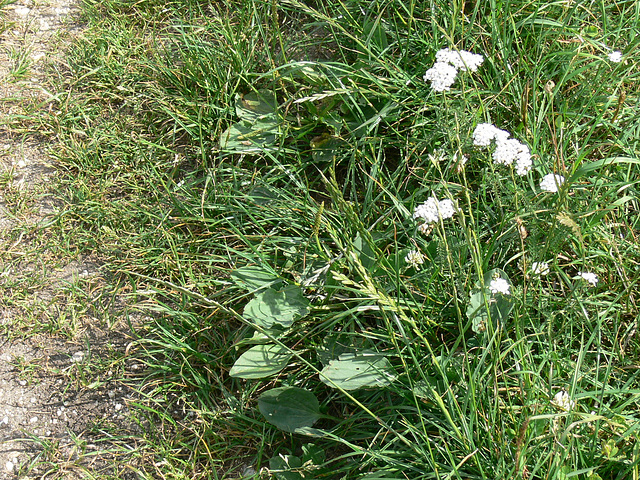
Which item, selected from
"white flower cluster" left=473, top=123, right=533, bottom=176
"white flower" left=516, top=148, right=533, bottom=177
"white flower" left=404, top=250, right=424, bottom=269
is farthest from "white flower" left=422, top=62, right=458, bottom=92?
"white flower" left=404, top=250, right=424, bottom=269

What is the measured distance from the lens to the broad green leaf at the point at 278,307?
1.99 metres

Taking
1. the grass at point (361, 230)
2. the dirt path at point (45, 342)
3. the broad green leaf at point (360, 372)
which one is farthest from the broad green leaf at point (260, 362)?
the dirt path at point (45, 342)

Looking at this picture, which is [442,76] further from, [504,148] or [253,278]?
[253,278]

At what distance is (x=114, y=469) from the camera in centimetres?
203

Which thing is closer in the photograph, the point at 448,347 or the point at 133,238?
the point at 448,347

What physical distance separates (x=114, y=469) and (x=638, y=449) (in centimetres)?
164

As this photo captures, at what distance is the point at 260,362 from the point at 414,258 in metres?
0.62

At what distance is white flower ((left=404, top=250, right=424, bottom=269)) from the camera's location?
6.22ft

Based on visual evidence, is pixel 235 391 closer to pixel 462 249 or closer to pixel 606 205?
pixel 462 249

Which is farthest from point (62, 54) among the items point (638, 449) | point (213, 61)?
point (638, 449)

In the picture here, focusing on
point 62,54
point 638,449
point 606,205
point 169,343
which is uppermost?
point 62,54

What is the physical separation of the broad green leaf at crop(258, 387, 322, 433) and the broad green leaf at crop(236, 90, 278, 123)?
1.17 metres

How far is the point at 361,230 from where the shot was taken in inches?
72.2

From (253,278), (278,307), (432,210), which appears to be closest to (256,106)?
(253,278)
